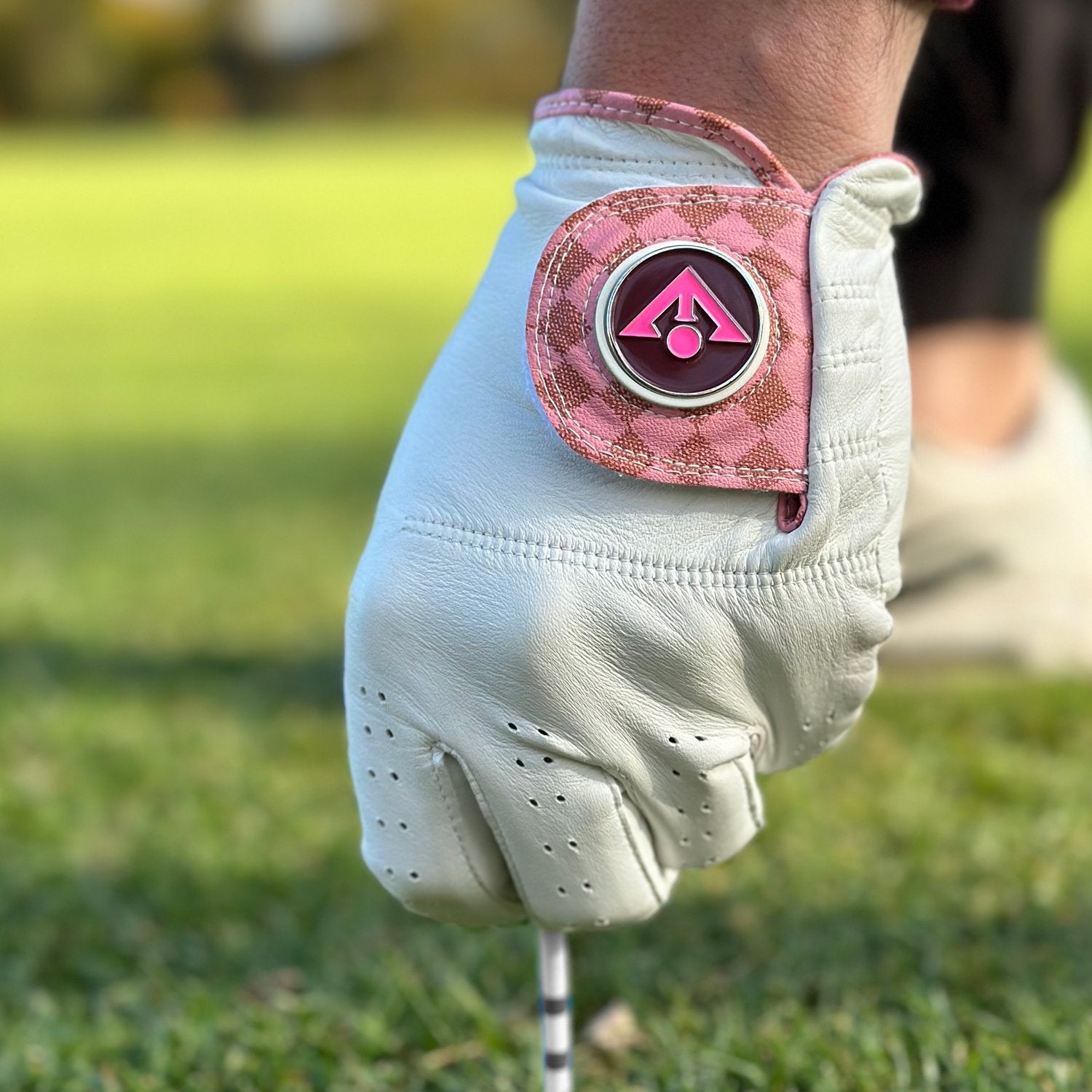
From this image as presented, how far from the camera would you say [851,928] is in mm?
1501

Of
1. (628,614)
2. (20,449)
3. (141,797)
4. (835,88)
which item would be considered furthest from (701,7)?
(20,449)

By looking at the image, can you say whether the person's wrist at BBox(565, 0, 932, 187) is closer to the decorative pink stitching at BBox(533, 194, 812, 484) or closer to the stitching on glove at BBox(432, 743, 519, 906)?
the decorative pink stitching at BBox(533, 194, 812, 484)

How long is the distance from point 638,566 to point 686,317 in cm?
16

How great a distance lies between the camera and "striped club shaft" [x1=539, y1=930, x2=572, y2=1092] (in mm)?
1021

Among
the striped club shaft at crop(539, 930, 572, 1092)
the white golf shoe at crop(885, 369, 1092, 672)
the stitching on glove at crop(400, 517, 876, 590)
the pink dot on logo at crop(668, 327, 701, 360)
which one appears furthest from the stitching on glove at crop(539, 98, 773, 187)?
the white golf shoe at crop(885, 369, 1092, 672)

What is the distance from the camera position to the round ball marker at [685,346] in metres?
0.87

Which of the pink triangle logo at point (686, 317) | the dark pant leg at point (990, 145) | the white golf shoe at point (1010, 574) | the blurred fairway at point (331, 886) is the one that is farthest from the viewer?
the white golf shoe at point (1010, 574)

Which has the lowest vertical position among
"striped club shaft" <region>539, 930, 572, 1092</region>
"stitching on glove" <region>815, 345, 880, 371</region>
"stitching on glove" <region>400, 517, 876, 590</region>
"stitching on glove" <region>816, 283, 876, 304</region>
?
"striped club shaft" <region>539, 930, 572, 1092</region>

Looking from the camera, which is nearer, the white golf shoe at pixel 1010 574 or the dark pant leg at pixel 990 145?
the dark pant leg at pixel 990 145

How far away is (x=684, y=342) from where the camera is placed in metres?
0.87

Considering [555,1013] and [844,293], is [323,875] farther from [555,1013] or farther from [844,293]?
[844,293]

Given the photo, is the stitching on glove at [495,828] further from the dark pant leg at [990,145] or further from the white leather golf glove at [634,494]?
the dark pant leg at [990,145]

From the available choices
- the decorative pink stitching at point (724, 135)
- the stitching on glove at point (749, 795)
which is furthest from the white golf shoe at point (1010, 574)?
the decorative pink stitching at point (724, 135)

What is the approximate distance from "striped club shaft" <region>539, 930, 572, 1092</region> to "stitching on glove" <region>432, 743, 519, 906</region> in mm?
46
